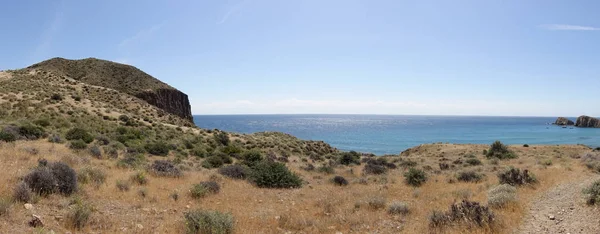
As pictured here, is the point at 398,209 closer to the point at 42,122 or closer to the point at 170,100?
the point at 42,122

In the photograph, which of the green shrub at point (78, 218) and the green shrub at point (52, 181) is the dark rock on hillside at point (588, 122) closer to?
the green shrub at point (52, 181)

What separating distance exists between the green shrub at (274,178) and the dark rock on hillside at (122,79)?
195ft

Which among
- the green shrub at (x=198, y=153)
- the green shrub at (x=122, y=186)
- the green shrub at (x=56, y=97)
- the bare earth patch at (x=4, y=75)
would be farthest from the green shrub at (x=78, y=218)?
the bare earth patch at (x=4, y=75)

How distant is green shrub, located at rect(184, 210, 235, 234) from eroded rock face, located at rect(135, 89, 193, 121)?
221 ft

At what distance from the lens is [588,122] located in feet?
570

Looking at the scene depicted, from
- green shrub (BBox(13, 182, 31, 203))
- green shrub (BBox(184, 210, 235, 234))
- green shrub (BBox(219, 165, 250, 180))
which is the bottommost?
green shrub (BBox(219, 165, 250, 180))

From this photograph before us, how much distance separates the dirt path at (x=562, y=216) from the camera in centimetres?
766

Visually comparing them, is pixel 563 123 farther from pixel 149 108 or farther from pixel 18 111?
pixel 18 111

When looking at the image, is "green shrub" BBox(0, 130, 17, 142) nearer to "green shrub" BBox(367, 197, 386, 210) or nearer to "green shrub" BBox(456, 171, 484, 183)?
"green shrub" BBox(367, 197, 386, 210)

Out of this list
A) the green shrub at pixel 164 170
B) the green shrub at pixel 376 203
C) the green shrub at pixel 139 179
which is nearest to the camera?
the green shrub at pixel 376 203

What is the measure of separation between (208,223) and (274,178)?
30.3 ft

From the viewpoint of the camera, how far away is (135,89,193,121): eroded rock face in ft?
226

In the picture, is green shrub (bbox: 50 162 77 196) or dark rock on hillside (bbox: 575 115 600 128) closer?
green shrub (bbox: 50 162 77 196)

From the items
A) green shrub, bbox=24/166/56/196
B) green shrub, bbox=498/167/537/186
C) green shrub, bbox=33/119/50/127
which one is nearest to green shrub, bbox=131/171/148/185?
green shrub, bbox=24/166/56/196
